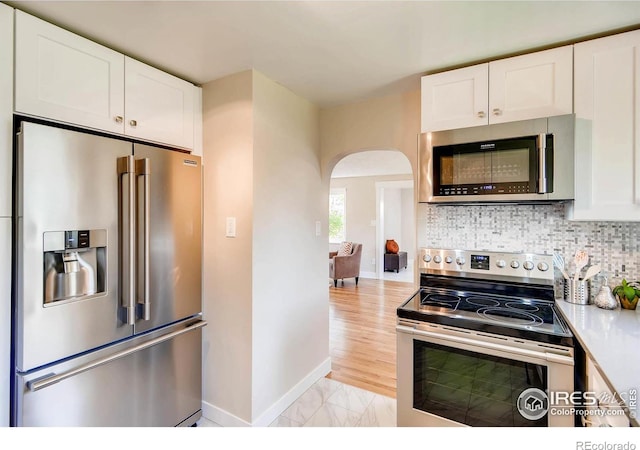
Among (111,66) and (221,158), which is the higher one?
(111,66)

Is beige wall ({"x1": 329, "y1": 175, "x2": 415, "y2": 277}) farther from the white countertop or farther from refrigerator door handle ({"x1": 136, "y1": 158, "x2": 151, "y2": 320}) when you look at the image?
refrigerator door handle ({"x1": 136, "y1": 158, "x2": 151, "y2": 320})

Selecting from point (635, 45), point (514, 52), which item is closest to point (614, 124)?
point (635, 45)

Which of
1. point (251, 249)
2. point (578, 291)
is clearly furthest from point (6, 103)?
point (578, 291)

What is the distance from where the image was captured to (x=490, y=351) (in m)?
1.52

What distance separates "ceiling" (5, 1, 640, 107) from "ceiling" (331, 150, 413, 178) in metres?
2.48

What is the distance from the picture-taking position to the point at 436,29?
1.58m

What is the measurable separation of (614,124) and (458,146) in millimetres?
692

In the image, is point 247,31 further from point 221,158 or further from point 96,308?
point 96,308

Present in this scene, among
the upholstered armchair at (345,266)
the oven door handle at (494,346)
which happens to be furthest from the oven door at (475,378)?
the upholstered armchair at (345,266)

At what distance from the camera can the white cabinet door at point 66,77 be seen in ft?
4.64

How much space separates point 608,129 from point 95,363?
2.73 metres

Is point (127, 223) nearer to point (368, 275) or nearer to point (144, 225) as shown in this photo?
point (144, 225)

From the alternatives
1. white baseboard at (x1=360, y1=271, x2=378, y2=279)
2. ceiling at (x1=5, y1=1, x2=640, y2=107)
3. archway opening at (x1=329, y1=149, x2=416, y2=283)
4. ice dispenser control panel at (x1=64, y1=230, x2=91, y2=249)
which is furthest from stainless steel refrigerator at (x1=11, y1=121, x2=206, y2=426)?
white baseboard at (x1=360, y1=271, x2=378, y2=279)

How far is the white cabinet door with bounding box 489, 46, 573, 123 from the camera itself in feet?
5.40
